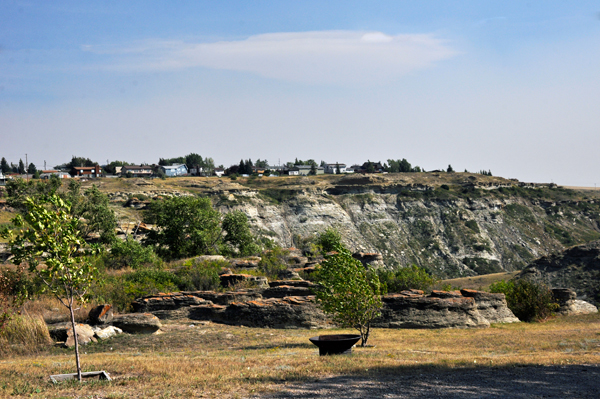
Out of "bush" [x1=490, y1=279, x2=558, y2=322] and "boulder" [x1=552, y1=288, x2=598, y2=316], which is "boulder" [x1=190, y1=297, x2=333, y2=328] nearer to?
"bush" [x1=490, y1=279, x2=558, y2=322]

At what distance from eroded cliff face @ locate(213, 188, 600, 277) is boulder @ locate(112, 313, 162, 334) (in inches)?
2286

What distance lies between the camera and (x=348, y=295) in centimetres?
1783

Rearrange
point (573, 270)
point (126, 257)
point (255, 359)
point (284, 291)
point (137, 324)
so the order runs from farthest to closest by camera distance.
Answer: point (573, 270) < point (126, 257) < point (284, 291) < point (137, 324) < point (255, 359)

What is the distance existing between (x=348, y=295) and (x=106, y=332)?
886 cm

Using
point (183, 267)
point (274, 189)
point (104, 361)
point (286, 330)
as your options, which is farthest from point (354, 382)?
point (274, 189)

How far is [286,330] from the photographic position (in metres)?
21.6

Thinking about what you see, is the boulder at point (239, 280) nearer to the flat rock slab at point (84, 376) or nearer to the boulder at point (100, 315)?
the boulder at point (100, 315)

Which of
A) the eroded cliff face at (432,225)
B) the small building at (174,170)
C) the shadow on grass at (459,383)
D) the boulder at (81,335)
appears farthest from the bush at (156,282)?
the small building at (174,170)

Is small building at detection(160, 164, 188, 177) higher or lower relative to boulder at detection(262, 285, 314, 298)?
higher

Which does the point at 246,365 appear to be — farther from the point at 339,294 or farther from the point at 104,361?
the point at 339,294

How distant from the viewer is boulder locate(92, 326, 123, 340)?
18188 mm

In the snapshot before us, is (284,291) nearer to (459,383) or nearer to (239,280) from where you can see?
(239,280)

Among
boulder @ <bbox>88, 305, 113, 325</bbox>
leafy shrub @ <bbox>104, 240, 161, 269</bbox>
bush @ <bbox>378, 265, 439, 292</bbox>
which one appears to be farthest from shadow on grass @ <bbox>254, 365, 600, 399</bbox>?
leafy shrub @ <bbox>104, 240, 161, 269</bbox>

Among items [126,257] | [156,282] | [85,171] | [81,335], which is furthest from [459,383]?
[85,171]
